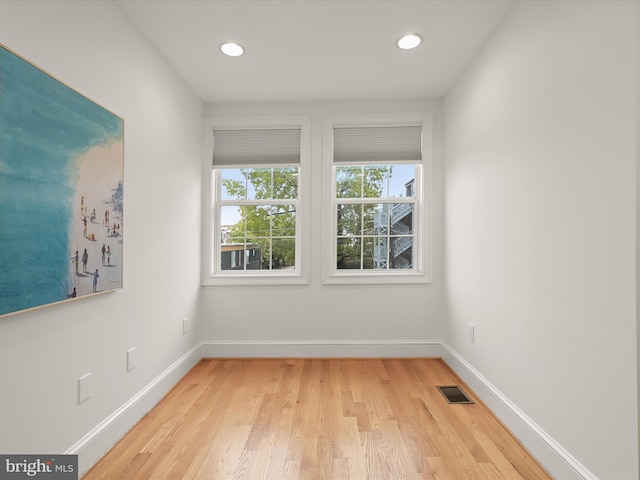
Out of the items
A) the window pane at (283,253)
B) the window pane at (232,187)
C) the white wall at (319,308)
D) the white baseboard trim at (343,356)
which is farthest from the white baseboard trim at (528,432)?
the window pane at (232,187)

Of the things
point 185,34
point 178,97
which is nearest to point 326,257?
point 178,97

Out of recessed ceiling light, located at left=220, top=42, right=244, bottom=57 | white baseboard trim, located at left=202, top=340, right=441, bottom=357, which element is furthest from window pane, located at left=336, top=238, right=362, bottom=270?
recessed ceiling light, located at left=220, top=42, right=244, bottom=57

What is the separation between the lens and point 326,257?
3.36 meters

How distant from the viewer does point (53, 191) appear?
1.49 meters

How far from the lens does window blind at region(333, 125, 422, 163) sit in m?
3.39

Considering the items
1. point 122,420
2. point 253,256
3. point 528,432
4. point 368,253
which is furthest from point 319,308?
point 528,432

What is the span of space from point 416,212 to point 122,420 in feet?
9.45

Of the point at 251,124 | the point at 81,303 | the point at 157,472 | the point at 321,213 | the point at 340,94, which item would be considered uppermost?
the point at 340,94

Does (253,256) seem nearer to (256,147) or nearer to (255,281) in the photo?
(255,281)

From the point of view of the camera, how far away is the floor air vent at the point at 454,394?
244 centimetres

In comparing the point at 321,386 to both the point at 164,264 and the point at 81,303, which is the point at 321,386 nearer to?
the point at 164,264

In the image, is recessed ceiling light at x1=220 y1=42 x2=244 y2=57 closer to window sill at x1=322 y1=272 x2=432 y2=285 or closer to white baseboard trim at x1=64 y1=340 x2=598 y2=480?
window sill at x1=322 y1=272 x2=432 y2=285

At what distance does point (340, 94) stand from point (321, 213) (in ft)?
3.71

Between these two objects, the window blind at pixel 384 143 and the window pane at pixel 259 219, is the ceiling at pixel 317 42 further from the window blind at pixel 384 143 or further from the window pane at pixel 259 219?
the window pane at pixel 259 219
